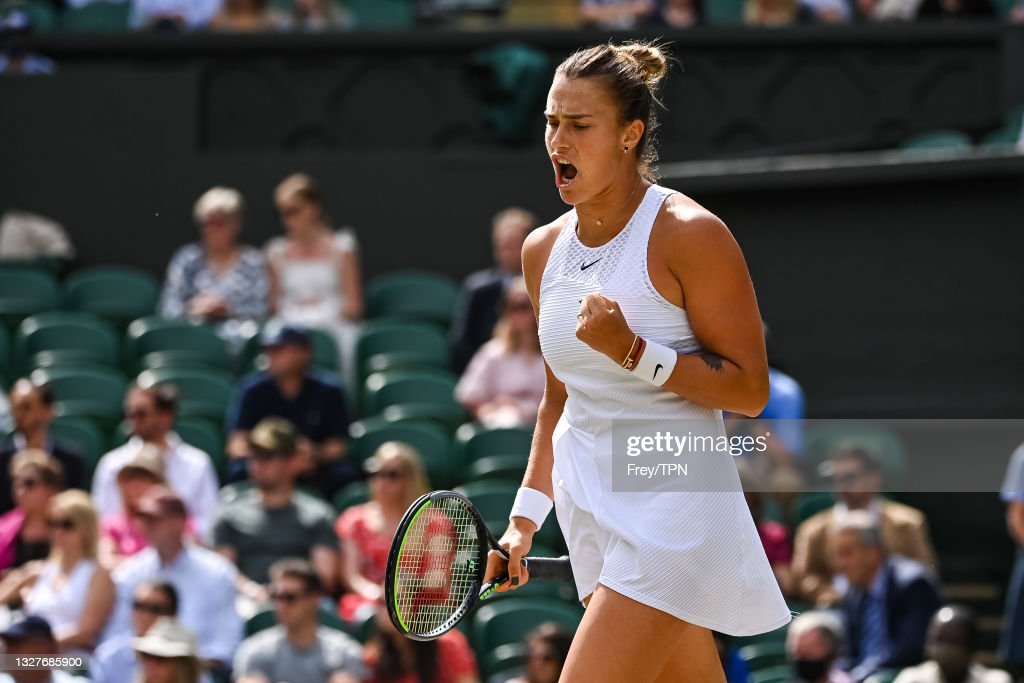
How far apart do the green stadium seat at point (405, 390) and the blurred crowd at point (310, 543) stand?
211 millimetres

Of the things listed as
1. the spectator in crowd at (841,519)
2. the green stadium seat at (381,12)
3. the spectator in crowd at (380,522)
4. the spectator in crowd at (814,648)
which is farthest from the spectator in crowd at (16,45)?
the spectator in crowd at (814,648)

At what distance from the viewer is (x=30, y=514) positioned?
23.3 ft

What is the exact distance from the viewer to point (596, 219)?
3391mm

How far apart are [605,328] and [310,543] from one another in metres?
3.98

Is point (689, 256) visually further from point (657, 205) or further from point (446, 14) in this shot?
point (446, 14)

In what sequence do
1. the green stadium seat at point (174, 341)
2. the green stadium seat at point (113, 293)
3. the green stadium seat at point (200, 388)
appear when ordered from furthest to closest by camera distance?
the green stadium seat at point (113, 293)
the green stadium seat at point (174, 341)
the green stadium seat at point (200, 388)

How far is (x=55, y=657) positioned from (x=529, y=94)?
487cm

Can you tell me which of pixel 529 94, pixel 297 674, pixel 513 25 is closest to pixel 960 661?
pixel 297 674

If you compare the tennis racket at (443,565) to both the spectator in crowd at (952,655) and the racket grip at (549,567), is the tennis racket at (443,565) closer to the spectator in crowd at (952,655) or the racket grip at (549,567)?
the racket grip at (549,567)

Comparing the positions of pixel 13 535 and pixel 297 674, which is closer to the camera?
pixel 297 674

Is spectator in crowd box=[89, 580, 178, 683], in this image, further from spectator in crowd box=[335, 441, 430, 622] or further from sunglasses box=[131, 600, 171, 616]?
spectator in crowd box=[335, 441, 430, 622]

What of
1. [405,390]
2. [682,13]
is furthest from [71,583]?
[682,13]

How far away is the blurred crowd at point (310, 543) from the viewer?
6070mm

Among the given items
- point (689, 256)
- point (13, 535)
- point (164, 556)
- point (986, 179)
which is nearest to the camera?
point (689, 256)
